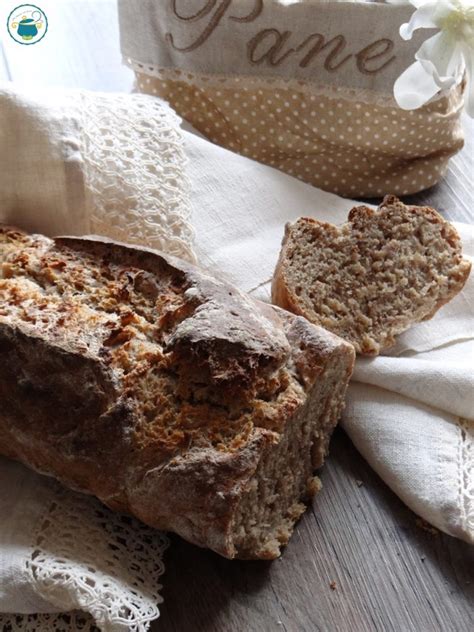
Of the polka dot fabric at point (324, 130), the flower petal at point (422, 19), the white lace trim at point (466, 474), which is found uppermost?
the flower petal at point (422, 19)

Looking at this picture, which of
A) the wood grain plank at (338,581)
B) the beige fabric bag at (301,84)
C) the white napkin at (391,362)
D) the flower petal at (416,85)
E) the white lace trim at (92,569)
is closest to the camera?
the white lace trim at (92,569)

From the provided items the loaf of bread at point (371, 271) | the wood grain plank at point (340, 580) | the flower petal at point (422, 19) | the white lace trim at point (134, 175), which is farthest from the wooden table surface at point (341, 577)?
the flower petal at point (422, 19)

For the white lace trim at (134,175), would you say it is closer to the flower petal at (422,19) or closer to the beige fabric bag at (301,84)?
the beige fabric bag at (301,84)

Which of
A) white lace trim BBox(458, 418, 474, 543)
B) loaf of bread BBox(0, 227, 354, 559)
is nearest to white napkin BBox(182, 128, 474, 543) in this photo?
white lace trim BBox(458, 418, 474, 543)

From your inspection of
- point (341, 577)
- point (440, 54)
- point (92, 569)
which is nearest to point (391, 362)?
point (341, 577)

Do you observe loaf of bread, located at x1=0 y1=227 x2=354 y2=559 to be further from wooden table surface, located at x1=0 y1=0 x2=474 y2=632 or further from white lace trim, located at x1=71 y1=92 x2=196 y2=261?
white lace trim, located at x1=71 y1=92 x2=196 y2=261

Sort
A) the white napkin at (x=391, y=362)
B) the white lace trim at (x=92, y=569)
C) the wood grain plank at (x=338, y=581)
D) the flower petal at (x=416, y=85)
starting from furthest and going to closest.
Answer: the flower petal at (x=416, y=85) → the white napkin at (x=391, y=362) → the wood grain plank at (x=338, y=581) → the white lace trim at (x=92, y=569)
